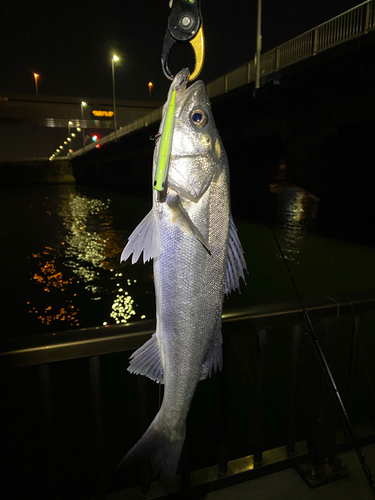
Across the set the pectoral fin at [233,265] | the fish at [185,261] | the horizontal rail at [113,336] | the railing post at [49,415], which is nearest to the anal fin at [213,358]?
the fish at [185,261]

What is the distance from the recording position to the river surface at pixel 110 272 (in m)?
9.28

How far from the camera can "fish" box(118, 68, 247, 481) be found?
138 centimetres

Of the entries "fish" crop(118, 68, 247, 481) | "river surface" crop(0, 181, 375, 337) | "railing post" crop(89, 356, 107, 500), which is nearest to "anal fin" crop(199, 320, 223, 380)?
"fish" crop(118, 68, 247, 481)

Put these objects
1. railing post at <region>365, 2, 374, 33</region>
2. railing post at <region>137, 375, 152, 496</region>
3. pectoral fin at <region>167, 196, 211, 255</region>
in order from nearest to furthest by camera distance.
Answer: pectoral fin at <region>167, 196, 211, 255</region>
railing post at <region>137, 375, 152, 496</region>
railing post at <region>365, 2, 374, 33</region>

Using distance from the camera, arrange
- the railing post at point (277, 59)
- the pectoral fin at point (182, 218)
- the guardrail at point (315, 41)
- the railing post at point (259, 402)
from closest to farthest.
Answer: the pectoral fin at point (182, 218), the railing post at point (259, 402), the guardrail at point (315, 41), the railing post at point (277, 59)

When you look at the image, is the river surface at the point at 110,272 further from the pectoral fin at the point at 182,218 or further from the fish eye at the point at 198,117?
the pectoral fin at the point at 182,218

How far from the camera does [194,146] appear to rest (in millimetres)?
1445

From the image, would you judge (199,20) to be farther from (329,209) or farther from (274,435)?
(329,209)

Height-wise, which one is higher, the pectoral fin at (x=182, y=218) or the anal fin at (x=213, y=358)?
the pectoral fin at (x=182, y=218)

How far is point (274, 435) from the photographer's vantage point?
4918 millimetres

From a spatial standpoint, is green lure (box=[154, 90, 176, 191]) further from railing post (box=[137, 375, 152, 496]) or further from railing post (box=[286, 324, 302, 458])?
railing post (box=[286, 324, 302, 458])

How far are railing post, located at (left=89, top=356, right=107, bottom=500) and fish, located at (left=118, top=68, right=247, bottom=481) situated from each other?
712 mm

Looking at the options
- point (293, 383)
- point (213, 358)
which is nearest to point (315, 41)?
point (293, 383)

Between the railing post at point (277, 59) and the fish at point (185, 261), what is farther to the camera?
the railing post at point (277, 59)
